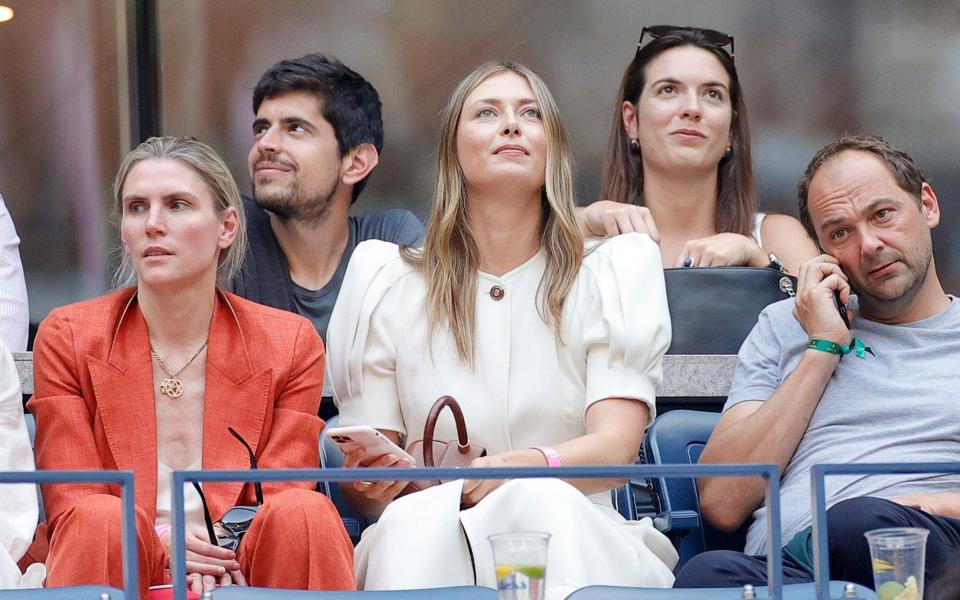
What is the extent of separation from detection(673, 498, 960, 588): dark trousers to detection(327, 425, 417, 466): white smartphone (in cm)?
55

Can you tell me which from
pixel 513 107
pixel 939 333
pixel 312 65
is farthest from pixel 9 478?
pixel 312 65

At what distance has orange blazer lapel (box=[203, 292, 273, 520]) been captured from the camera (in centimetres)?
315

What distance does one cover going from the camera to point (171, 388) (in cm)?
327

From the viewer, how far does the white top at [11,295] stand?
3996 mm

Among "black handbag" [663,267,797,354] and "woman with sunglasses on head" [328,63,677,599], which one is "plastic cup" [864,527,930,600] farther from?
"black handbag" [663,267,797,354]

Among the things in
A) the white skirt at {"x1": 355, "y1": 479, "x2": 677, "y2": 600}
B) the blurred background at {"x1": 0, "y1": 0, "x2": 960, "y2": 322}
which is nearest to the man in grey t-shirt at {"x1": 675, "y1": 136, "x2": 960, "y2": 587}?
the white skirt at {"x1": 355, "y1": 479, "x2": 677, "y2": 600}

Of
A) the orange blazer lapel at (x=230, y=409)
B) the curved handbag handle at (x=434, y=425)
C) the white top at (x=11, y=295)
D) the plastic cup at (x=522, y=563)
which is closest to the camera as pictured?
the plastic cup at (x=522, y=563)

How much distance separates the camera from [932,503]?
118 inches

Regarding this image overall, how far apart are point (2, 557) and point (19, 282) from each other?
137cm

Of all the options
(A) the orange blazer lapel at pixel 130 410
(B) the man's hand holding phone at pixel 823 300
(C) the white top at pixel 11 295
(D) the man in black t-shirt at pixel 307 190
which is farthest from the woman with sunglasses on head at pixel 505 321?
(C) the white top at pixel 11 295

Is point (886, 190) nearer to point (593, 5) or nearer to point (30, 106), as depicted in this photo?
point (593, 5)

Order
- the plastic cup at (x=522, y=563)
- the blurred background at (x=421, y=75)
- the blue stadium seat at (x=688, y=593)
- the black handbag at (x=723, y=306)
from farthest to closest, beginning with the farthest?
the blurred background at (x=421, y=75), the black handbag at (x=723, y=306), the blue stadium seat at (x=688, y=593), the plastic cup at (x=522, y=563)

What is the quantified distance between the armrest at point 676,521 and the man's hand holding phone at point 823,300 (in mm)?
424

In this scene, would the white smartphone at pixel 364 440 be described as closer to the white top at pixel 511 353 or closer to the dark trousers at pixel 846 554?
the white top at pixel 511 353
